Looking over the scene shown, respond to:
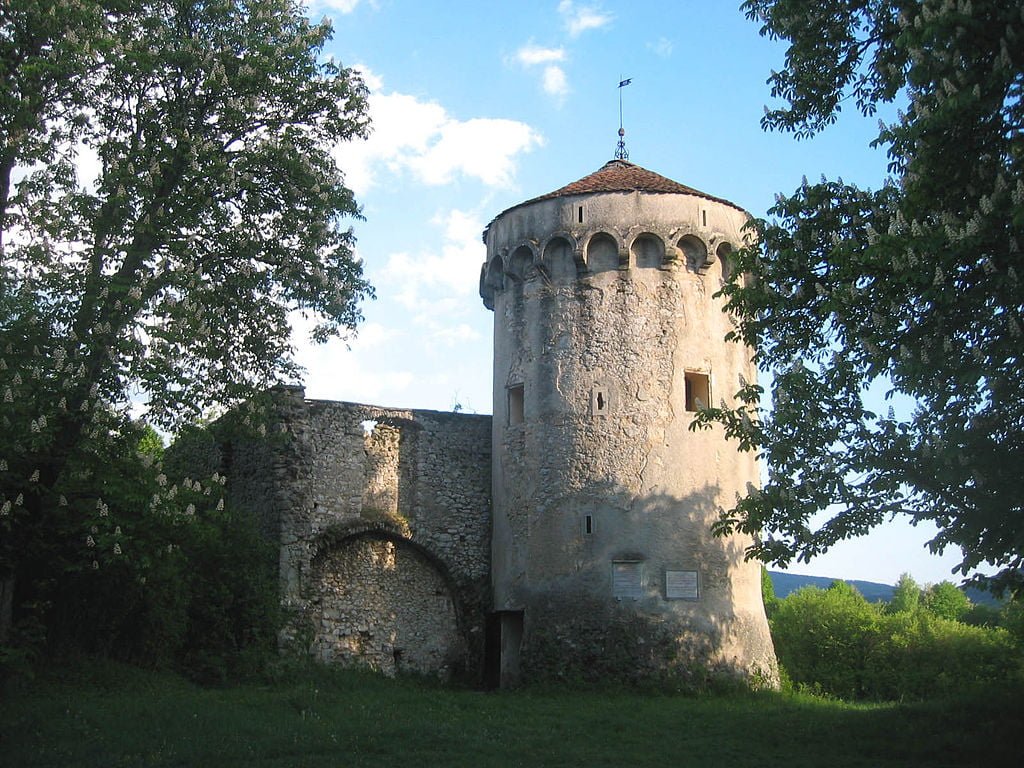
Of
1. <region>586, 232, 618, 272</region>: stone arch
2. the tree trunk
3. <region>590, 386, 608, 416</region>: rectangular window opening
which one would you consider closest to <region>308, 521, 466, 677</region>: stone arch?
<region>590, 386, 608, 416</region>: rectangular window opening

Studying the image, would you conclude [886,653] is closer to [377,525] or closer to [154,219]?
[377,525]

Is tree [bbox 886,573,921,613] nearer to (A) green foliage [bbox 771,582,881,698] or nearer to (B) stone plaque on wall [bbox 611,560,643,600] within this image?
(A) green foliage [bbox 771,582,881,698]

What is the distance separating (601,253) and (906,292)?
9.09m

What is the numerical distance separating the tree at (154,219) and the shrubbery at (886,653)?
13.0 m

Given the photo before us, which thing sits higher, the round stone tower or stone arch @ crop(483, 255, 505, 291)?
stone arch @ crop(483, 255, 505, 291)

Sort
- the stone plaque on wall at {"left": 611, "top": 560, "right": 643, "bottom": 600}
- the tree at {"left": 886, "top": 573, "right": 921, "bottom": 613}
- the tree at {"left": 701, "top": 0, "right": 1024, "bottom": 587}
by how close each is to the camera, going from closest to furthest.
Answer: the tree at {"left": 701, "top": 0, "right": 1024, "bottom": 587} → the stone plaque on wall at {"left": 611, "top": 560, "right": 643, "bottom": 600} → the tree at {"left": 886, "top": 573, "right": 921, "bottom": 613}

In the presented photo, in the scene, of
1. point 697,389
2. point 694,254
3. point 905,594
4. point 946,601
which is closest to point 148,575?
point 697,389

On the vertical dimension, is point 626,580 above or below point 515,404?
below

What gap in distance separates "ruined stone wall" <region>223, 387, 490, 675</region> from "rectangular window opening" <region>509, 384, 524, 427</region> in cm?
121

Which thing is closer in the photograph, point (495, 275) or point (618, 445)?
point (618, 445)

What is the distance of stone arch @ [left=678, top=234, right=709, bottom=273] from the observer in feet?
69.1

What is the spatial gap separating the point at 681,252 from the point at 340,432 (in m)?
7.22

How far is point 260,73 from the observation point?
16.7m

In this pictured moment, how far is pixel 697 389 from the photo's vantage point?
20938 millimetres
